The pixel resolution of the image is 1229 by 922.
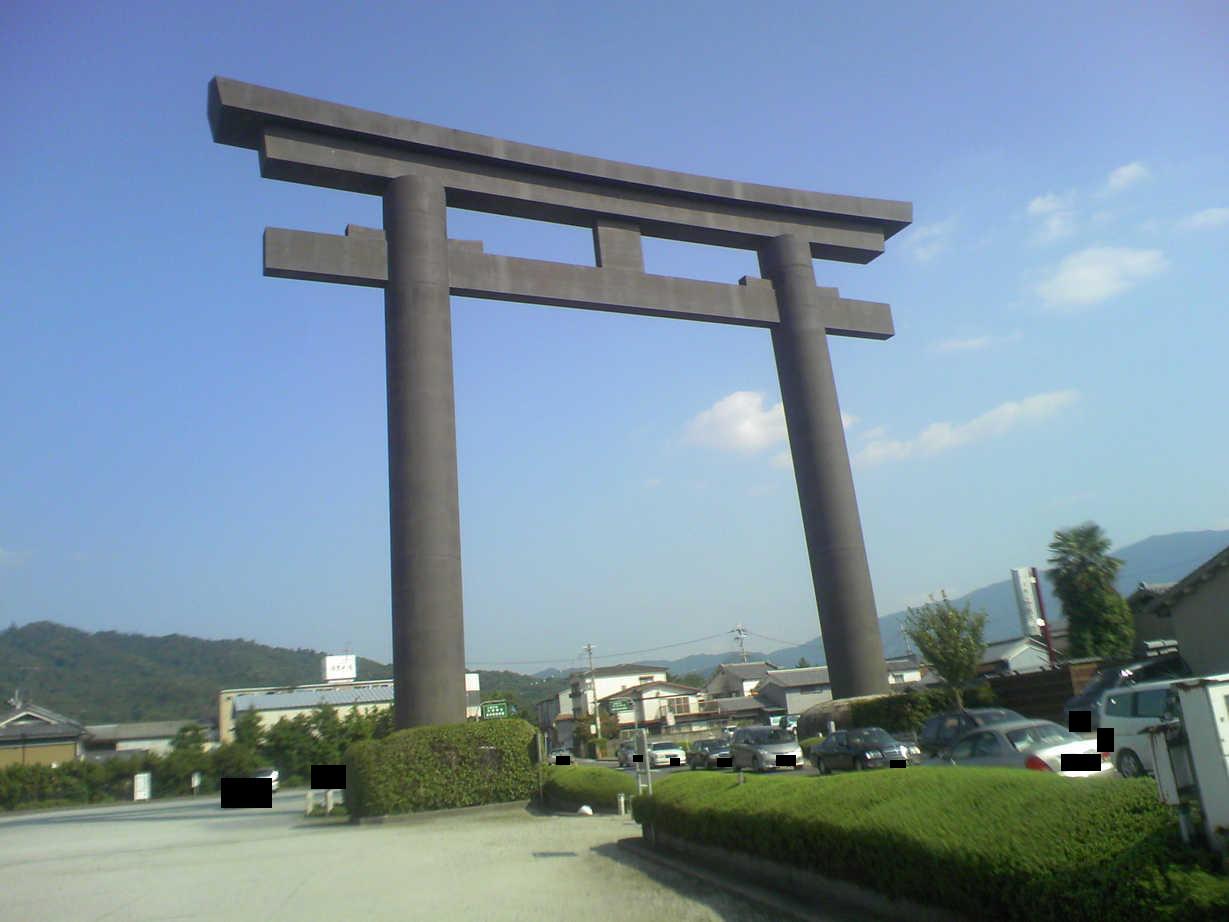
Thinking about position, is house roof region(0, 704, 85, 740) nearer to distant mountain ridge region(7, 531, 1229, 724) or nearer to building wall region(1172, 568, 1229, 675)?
distant mountain ridge region(7, 531, 1229, 724)

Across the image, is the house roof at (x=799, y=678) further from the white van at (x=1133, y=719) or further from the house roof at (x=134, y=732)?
the white van at (x=1133, y=719)

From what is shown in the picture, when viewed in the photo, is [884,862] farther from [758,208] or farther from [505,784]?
[758,208]

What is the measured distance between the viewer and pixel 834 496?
1072 inches

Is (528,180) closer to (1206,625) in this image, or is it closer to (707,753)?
(707,753)

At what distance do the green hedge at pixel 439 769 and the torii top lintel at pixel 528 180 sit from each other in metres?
13.8

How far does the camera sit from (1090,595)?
39.6 metres

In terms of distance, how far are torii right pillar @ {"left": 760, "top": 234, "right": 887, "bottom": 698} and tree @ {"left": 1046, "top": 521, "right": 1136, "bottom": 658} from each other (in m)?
16.0

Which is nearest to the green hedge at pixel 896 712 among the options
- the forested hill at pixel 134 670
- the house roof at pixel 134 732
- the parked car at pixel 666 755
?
the parked car at pixel 666 755

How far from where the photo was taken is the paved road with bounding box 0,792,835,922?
9.29m

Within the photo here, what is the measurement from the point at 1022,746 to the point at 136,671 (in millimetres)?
156384

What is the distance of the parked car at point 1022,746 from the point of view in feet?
42.2

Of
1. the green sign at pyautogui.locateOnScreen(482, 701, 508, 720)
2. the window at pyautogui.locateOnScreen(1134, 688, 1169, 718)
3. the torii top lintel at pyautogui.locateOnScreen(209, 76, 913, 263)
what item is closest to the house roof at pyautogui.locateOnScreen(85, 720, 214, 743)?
the green sign at pyautogui.locateOnScreen(482, 701, 508, 720)

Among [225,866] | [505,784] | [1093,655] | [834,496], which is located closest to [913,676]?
[1093,655]

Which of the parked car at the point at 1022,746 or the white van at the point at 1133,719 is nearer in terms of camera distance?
the parked car at the point at 1022,746
